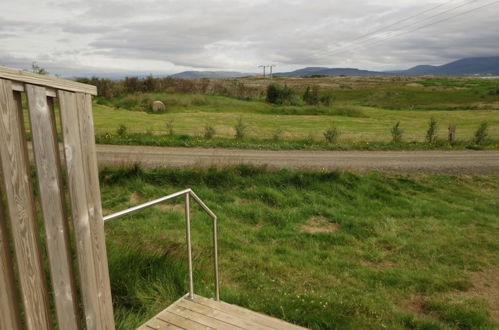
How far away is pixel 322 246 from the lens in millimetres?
7969

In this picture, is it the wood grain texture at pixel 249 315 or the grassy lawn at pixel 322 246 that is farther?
the grassy lawn at pixel 322 246

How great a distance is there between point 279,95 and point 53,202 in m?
41.6

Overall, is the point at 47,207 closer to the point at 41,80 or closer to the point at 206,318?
the point at 41,80

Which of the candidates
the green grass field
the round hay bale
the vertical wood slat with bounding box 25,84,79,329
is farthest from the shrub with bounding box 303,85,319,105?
the vertical wood slat with bounding box 25,84,79,329

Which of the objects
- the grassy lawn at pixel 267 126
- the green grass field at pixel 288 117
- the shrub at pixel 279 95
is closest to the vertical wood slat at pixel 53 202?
the green grass field at pixel 288 117

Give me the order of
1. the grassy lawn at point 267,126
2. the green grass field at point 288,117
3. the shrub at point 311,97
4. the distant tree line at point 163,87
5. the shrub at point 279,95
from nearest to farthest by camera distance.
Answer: the grassy lawn at point 267,126, the green grass field at point 288,117, the distant tree line at point 163,87, the shrub at point 279,95, the shrub at point 311,97

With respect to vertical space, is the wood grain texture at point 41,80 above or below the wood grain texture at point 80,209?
above

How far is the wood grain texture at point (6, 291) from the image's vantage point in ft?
6.67

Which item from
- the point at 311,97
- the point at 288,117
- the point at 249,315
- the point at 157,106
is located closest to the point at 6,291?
the point at 249,315

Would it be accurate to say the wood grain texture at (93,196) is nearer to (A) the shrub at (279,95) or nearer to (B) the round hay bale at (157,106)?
(B) the round hay bale at (157,106)

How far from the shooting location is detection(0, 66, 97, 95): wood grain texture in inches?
76.5

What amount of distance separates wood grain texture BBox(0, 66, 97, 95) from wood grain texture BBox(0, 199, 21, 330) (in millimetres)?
659

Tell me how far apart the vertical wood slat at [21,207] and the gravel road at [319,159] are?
31.7ft

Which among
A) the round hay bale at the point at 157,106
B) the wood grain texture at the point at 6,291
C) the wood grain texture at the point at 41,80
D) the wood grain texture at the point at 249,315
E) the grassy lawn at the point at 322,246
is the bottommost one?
the grassy lawn at the point at 322,246
